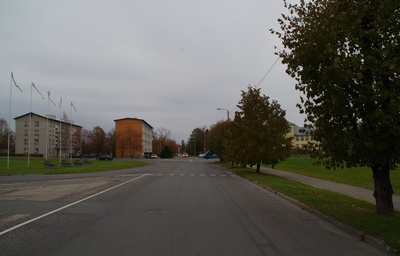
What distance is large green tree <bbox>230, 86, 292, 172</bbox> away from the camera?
28219mm

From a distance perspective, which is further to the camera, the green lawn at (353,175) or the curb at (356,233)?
the green lawn at (353,175)

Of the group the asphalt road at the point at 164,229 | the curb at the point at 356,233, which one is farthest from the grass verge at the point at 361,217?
the asphalt road at the point at 164,229

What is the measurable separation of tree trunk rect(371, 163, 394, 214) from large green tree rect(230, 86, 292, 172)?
17.9m

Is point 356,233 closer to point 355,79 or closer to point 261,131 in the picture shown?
A: point 355,79

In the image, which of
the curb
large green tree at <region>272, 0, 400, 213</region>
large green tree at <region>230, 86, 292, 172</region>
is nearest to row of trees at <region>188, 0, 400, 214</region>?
large green tree at <region>272, 0, 400, 213</region>

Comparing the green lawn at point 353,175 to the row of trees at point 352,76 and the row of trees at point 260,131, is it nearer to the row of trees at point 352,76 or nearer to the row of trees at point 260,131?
the row of trees at point 352,76

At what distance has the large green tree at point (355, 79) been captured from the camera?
820 cm

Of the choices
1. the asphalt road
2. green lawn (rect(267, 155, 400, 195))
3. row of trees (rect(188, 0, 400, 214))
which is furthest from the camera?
green lawn (rect(267, 155, 400, 195))

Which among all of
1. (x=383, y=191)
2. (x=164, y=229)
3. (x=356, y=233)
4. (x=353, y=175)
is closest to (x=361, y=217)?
(x=383, y=191)

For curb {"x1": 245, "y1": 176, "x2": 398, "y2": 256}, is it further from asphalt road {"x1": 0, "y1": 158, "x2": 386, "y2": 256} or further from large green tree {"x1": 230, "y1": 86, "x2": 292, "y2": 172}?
large green tree {"x1": 230, "y1": 86, "x2": 292, "y2": 172}

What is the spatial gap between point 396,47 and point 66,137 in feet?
278

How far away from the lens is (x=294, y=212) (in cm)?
1098

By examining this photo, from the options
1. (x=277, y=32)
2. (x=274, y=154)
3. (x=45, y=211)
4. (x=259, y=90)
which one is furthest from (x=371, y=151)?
(x=259, y=90)

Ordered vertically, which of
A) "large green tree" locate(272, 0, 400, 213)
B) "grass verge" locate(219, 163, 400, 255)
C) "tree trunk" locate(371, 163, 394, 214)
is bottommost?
"grass verge" locate(219, 163, 400, 255)
